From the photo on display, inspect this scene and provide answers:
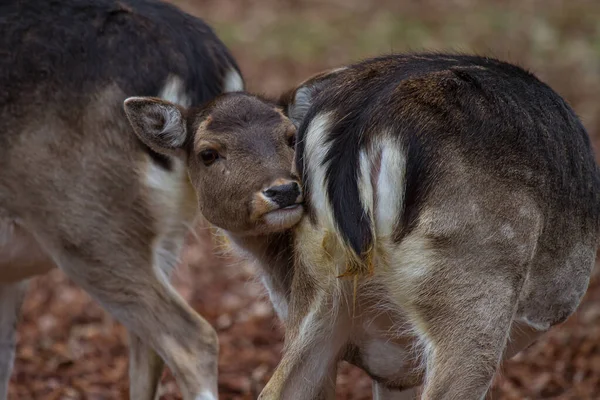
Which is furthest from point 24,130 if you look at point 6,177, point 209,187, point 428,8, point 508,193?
point 428,8

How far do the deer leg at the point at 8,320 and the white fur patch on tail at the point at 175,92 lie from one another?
1799 millimetres

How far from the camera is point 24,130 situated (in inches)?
225

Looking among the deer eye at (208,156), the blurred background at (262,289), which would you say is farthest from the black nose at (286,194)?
the blurred background at (262,289)

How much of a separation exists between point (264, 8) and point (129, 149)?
12581 mm

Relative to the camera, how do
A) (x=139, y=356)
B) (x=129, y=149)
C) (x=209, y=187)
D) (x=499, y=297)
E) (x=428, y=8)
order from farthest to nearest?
(x=428, y=8)
(x=139, y=356)
(x=129, y=149)
(x=209, y=187)
(x=499, y=297)

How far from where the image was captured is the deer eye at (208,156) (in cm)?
495

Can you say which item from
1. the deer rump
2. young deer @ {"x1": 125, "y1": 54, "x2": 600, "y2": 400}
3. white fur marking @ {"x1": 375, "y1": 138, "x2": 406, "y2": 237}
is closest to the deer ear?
young deer @ {"x1": 125, "y1": 54, "x2": 600, "y2": 400}

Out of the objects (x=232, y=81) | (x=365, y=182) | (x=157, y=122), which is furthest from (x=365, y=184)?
(x=232, y=81)

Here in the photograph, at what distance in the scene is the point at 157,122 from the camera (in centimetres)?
515

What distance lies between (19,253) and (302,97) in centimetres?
190

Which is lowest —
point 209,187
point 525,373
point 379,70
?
point 525,373

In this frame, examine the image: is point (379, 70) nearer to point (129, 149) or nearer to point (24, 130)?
point (129, 149)

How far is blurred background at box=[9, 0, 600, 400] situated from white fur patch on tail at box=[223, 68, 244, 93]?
841 millimetres

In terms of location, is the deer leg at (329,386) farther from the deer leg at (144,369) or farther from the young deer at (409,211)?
the deer leg at (144,369)
